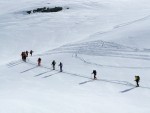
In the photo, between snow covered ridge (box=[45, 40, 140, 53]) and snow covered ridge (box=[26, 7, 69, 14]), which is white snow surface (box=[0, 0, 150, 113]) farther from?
snow covered ridge (box=[26, 7, 69, 14])

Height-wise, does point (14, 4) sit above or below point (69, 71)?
above

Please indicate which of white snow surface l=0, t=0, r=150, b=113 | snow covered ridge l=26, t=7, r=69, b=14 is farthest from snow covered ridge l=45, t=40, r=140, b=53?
snow covered ridge l=26, t=7, r=69, b=14

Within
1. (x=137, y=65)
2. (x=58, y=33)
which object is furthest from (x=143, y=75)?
(x=58, y=33)

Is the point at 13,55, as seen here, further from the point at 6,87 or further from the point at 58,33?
the point at 6,87

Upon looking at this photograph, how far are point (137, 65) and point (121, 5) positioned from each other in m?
42.7

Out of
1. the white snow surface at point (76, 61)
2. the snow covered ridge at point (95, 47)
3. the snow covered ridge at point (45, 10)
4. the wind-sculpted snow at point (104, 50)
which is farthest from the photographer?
the snow covered ridge at point (45, 10)

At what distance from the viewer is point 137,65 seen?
36.3m

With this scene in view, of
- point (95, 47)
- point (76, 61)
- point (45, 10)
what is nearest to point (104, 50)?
point (95, 47)

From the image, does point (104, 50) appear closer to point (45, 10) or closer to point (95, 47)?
point (95, 47)

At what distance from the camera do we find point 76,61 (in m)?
38.8

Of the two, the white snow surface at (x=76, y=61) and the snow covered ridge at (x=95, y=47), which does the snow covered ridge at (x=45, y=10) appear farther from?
the snow covered ridge at (x=95, y=47)

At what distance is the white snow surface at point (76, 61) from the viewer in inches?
988

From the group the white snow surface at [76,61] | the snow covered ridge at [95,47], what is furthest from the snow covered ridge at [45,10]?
the snow covered ridge at [95,47]

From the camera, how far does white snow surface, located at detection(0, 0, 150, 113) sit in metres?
25.1
